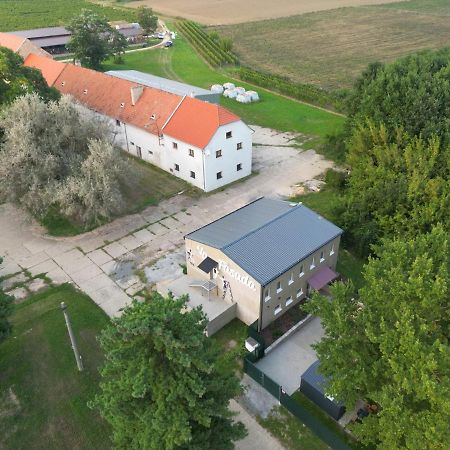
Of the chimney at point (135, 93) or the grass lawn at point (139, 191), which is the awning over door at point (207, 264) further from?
the chimney at point (135, 93)

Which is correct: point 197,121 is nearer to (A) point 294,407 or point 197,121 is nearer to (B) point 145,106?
(B) point 145,106

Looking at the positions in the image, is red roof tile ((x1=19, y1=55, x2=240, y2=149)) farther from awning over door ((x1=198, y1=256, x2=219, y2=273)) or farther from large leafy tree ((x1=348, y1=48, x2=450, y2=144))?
awning over door ((x1=198, y1=256, x2=219, y2=273))

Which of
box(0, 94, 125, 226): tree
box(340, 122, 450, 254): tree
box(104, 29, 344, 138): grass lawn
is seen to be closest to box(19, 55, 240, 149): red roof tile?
box(0, 94, 125, 226): tree

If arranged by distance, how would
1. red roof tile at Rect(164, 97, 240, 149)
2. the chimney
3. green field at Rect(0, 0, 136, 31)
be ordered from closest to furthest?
1. red roof tile at Rect(164, 97, 240, 149)
2. the chimney
3. green field at Rect(0, 0, 136, 31)

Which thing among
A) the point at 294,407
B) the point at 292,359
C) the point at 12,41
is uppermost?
the point at 12,41

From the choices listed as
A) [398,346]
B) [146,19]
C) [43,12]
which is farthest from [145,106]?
[43,12]
